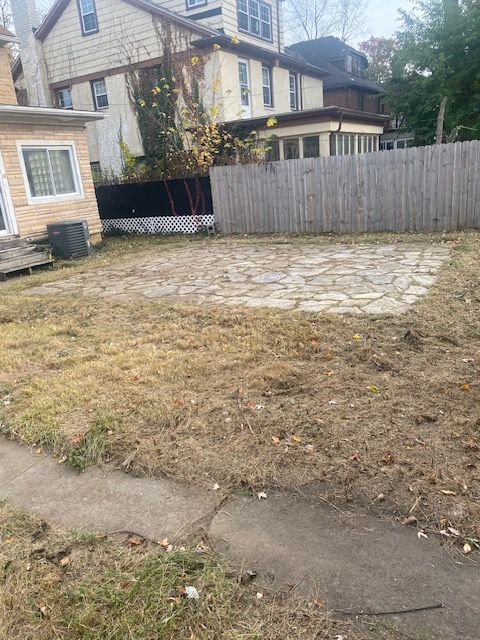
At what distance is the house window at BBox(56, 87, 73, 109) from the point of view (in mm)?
19359

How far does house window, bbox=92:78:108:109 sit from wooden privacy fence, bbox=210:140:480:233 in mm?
8769

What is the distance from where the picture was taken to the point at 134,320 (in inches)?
221

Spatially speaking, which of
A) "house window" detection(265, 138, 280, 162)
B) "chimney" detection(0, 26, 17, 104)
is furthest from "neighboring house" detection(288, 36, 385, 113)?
"chimney" detection(0, 26, 17, 104)

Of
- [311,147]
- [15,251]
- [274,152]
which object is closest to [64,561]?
[15,251]

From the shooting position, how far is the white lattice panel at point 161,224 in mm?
13480

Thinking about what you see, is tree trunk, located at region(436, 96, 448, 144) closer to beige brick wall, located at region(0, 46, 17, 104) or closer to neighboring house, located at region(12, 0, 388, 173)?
neighboring house, located at region(12, 0, 388, 173)

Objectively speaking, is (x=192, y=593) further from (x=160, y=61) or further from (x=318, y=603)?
(x=160, y=61)

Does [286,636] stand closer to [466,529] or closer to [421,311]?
[466,529]

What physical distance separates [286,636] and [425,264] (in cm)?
649

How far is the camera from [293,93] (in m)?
21.1

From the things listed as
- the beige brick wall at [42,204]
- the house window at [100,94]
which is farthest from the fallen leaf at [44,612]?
the house window at [100,94]

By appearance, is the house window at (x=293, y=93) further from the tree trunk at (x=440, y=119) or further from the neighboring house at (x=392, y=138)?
the neighboring house at (x=392, y=138)

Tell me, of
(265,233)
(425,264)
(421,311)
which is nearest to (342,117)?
(265,233)

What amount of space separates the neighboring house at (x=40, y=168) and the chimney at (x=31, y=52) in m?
6.80
